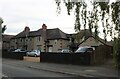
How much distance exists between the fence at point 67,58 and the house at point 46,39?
4402 centimetres

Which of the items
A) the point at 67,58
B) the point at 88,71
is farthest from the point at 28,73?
the point at 67,58

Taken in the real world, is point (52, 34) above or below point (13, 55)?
above

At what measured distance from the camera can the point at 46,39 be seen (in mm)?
79688

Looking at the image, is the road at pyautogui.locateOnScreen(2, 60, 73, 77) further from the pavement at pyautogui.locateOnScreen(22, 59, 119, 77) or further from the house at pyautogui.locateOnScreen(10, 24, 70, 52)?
the house at pyautogui.locateOnScreen(10, 24, 70, 52)

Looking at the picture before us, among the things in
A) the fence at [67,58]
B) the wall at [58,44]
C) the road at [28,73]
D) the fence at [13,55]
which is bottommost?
the road at [28,73]

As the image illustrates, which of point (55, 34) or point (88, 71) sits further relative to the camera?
point (55, 34)

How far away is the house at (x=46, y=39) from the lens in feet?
255

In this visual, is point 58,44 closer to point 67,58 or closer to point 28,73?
point 67,58

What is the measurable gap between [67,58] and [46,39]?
50123mm

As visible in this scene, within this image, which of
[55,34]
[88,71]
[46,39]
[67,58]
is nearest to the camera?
[88,71]

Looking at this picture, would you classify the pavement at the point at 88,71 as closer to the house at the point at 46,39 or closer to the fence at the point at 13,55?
the fence at the point at 13,55

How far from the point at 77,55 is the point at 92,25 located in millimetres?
11426

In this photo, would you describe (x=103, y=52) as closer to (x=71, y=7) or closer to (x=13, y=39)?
(x=71, y=7)

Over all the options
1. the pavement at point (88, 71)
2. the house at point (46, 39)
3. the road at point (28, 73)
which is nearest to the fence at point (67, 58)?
the pavement at point (88, 71)
